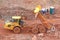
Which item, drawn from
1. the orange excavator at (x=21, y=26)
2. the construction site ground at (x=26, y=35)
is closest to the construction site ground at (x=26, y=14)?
the construction site ground at (x=26, y=35)

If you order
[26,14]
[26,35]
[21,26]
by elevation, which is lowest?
[26,35]

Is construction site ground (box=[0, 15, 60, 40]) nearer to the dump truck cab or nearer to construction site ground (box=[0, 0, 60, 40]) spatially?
construction site ground (box=[0, 0, 60, 40])

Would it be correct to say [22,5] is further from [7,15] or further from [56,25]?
[56,25]

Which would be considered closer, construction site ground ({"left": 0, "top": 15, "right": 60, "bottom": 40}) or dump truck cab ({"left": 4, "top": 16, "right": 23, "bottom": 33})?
construction site ground ({"left": 0, "top": 15, "right": 60, "bottom": 40})

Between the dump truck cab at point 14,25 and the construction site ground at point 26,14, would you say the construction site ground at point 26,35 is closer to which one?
the construction site ground at point 26,14

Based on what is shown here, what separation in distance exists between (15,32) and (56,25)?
2520mm

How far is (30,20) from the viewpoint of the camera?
1377cm

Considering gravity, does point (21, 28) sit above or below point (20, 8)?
below

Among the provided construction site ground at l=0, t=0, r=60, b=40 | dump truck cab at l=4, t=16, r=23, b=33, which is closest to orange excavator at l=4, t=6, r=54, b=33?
dump truck cab at l=4, t=16, r=23, b=33

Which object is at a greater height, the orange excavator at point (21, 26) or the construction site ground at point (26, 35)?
the orange excavator at point (21, 26)

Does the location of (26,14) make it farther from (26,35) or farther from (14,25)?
(26,35)

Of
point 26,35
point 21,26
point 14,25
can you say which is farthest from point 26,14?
point 26,35

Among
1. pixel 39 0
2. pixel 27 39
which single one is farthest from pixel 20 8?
pixel 27 39

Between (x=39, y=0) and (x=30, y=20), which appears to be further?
(x=39, y=0)
